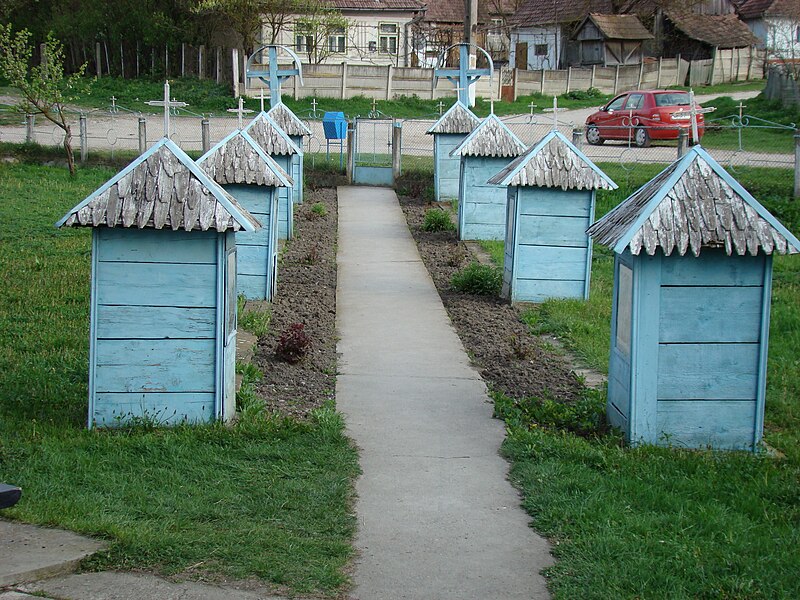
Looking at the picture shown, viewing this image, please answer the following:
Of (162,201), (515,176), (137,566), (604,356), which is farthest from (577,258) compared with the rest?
(137,566)

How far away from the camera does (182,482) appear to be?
6.25 metres

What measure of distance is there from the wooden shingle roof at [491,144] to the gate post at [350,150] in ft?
26.0

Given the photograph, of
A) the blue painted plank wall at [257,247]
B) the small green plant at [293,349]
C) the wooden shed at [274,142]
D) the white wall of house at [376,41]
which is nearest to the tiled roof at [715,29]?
the white wall of house at [376,41]

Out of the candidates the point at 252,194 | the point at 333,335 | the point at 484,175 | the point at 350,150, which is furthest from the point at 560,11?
the point at 333,335

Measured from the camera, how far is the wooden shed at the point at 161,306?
7395mm

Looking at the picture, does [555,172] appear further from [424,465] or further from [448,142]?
[448,142]

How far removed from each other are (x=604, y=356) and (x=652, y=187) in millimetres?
2656

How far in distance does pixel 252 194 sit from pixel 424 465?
6080 mm

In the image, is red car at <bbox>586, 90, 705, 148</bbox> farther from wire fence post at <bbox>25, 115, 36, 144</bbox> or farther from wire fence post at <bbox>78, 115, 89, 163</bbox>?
wire fence post at <bbox>25, 115, 36, 144</bbox>

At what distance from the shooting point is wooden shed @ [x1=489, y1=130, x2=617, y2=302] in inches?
473

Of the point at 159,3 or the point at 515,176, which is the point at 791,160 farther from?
the point at 159,3

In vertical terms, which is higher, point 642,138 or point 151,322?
point 642,138

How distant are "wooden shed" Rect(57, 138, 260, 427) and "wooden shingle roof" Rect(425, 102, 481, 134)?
13939 mm

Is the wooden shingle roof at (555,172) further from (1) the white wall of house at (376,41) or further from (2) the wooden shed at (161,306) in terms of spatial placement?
(1) the white wall of house at (376,41)
